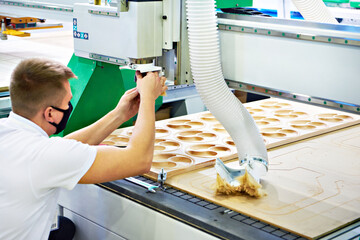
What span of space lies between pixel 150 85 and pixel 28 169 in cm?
67

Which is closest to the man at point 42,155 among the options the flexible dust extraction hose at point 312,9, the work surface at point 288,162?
the work surface at point 288,162

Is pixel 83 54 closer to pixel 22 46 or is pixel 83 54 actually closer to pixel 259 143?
pixel 259 143

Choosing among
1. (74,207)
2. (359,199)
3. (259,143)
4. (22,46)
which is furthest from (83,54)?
(22,46)

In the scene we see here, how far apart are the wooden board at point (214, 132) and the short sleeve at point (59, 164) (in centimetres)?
81

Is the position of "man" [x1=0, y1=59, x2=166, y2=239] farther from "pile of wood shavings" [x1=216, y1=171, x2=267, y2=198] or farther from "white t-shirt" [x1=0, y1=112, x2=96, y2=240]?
"pile of wood shavings" [x1=216, y1=171, x2=267, y2=198]

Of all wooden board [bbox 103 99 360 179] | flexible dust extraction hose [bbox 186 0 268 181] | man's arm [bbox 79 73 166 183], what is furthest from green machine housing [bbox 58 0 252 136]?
man's arm [bbox 79 73 166 183]

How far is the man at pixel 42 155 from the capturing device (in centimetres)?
186

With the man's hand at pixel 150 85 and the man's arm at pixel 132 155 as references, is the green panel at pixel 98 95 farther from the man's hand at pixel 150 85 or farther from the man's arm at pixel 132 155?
the man's arm at pixel 132 155

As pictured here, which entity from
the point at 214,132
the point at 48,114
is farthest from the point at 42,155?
the point at 214,132

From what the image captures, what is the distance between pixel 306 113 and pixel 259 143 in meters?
1.52

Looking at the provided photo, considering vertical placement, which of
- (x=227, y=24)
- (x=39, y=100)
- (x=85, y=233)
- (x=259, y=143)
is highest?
(x=227, y=24)

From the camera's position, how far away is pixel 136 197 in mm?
2508

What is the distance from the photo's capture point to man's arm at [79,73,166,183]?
196 centimetres

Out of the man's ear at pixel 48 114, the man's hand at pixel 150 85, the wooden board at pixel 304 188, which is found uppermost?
the man's hand at pixel 150 85
